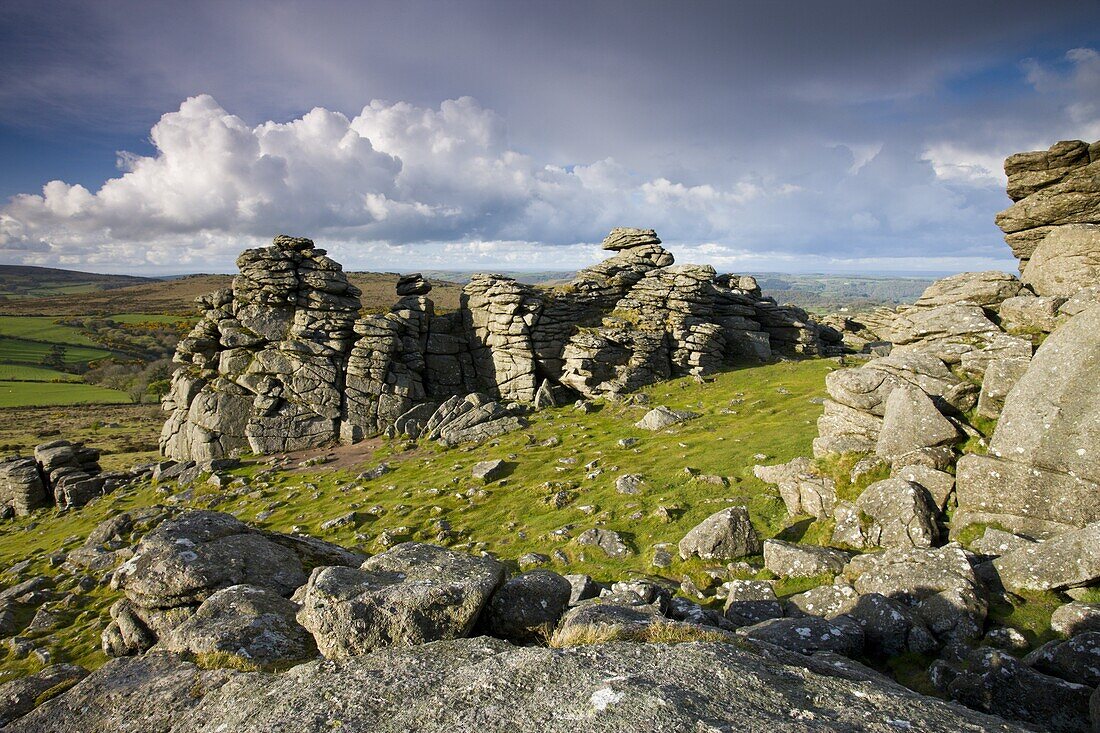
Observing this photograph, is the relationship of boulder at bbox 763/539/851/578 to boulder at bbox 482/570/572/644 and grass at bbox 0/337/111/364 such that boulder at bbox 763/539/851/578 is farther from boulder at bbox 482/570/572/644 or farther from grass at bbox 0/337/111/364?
grass at bbox 0/337/111/364

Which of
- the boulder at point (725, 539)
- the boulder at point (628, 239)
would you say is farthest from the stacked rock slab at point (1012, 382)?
the boulder at point (628, 239)

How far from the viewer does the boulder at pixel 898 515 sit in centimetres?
1666

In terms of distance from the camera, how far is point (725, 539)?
20.0m

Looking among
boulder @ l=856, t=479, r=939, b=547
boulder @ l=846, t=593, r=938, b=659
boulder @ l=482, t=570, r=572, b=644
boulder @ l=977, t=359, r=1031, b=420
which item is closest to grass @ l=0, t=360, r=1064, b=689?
boulder @ l=846, t=593, r=938, b=659

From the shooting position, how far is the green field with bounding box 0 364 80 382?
135125 mm

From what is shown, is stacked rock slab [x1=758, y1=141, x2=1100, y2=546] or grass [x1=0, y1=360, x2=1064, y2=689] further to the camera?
grass [x1=0, y1=360, x2=1064, y2=689]

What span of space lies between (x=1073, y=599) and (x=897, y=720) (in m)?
11.0

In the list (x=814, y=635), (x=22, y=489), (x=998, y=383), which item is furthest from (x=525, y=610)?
(x=22, y=489)

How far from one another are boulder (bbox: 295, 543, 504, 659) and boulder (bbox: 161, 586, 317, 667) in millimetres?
513

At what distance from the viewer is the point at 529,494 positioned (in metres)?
31.8

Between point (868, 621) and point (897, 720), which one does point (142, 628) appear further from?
point (868, 621)

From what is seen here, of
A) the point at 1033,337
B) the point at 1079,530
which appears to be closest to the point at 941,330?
the point at 1033,337

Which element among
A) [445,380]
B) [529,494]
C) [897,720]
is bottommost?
[529,494]

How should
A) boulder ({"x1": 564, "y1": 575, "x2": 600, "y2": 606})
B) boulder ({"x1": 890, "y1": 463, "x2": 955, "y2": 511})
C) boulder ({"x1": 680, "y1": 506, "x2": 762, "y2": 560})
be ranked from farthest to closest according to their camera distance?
boulder ({"x1": 680, "y1": 506, "x2": 762, "y2": 560}), boulder ({"x1": 890, "y1": 463, "x2": 955, "y2": 511}), boulder ({"x1": 564, "y1": 575, "x2": 600, "y2": 606})
